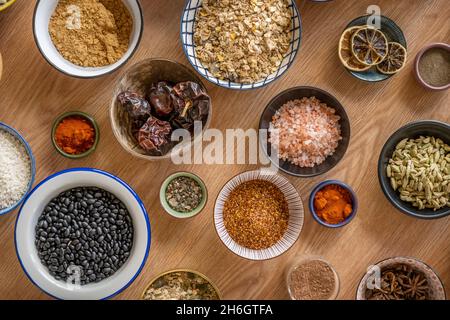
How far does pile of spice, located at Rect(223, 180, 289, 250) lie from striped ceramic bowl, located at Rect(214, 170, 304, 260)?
0.02 metres

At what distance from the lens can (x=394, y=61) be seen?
2127 millimetres

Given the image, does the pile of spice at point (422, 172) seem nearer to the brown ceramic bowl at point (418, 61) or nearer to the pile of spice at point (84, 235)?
the brown ceramic bowl at point (418, 61)

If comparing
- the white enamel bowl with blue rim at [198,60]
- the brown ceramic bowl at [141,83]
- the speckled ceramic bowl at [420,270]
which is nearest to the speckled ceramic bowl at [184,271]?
the brown ceramic bowl at [141,83]

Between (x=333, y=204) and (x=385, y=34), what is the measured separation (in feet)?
2.39

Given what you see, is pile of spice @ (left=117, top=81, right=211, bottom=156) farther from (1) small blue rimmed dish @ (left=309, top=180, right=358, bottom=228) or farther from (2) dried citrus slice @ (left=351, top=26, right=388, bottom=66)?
(2) dried citrus slice @ (left=351, top=26, right=388, bottom=66)

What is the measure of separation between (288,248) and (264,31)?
0.86m

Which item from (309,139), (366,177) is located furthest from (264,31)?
(366,177)

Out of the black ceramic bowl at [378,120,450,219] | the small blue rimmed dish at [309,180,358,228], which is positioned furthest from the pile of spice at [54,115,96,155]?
the black ceramic bowl at [378,120,450,219]

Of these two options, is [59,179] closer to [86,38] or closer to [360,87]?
[86,38]

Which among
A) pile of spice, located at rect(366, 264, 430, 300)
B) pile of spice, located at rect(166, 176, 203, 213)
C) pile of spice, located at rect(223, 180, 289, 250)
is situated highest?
pile of spice, located at rect(166, 176, 203, 213)

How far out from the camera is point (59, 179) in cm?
199

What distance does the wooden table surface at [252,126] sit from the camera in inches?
84.4

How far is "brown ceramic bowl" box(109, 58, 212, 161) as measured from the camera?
2.03 m

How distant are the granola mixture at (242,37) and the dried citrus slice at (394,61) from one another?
40 cm
